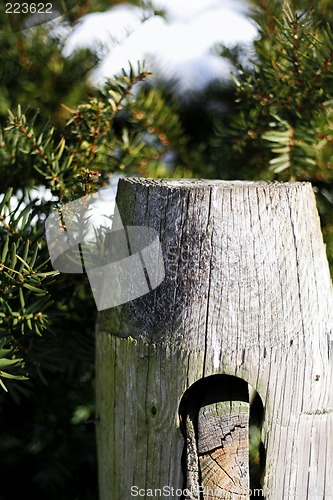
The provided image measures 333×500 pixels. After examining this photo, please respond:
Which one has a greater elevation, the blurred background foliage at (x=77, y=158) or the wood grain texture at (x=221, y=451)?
the blurred background foliage at (x=77, y=158)

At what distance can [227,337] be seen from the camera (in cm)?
94

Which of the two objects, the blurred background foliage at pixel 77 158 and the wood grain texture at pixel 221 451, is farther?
the blurred background foliage at pixel 77 158

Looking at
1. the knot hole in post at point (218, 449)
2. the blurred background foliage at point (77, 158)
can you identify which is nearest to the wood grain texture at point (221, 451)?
the knot hole in post at point (218, 449)

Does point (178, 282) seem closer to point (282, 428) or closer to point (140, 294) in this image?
point (140, 294)

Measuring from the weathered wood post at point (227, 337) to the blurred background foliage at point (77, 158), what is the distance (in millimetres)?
177

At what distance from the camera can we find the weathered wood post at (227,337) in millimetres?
943

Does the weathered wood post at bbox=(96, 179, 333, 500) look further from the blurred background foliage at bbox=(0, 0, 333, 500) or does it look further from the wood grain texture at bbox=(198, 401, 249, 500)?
the blurred background foliage at bbox=(0, 0, 333, 500)

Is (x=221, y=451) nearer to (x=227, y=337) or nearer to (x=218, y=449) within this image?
(x=218, y=449)

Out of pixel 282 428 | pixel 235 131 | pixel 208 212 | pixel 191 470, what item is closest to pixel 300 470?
pixel 282 428

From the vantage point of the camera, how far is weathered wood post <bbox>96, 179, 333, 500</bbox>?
37.1 inches

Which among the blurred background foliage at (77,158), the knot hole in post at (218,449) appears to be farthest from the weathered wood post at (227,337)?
the blurred background foliage at (77,158)

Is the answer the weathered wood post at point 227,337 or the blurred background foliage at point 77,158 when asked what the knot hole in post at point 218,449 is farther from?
the blurred background foliage at point 77,158

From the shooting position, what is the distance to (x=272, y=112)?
4.16 feet

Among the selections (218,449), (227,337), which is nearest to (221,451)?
(218,449)
